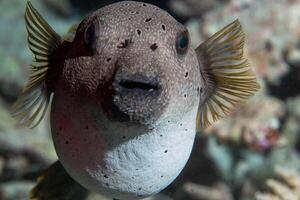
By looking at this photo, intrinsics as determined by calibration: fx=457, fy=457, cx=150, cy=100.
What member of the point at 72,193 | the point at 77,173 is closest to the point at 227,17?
the point at 72,193

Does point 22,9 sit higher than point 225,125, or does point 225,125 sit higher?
point 22,9

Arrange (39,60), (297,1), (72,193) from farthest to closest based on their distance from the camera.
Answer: (297,1) → (72,193) → (39,60)

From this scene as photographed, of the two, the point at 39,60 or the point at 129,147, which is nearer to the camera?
the point at 129,147

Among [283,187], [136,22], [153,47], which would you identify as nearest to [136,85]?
[153,47]

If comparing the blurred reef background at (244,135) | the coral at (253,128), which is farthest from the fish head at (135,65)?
the coral at (253,128)

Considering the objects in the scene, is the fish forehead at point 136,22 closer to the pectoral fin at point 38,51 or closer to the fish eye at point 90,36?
the fish eye at point 90,36

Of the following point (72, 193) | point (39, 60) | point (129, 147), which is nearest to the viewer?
point (129, 147)

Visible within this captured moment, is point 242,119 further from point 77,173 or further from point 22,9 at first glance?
point 22,9

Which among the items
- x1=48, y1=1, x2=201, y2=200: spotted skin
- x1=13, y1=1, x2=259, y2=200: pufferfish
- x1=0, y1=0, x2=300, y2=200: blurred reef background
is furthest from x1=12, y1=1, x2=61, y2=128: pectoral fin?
x1=0, y1=0, x2=300, y2=200: blurred reef background
